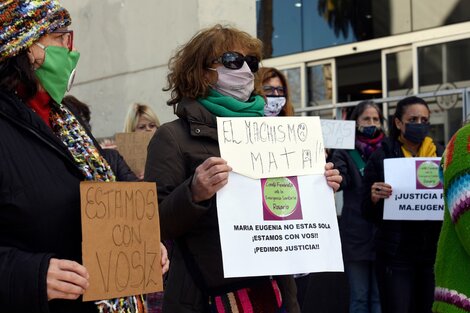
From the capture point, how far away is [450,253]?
99.8 inches

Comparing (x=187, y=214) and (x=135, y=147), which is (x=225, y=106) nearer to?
(x=187, y=214)

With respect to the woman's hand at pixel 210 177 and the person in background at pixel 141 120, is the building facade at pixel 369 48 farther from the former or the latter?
the woman's hand at pixel 210 177

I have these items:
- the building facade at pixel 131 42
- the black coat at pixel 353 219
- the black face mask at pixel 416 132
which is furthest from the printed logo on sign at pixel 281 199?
the building facade at pixel 131 42

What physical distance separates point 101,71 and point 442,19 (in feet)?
19.9

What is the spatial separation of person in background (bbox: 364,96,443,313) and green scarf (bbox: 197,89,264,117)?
235 centimetres

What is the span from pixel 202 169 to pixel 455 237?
968 millimetres

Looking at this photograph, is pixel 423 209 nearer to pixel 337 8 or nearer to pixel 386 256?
pixel 386 256

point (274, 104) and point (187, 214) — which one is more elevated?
point (274, 104)

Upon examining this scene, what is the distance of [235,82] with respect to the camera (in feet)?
9.14

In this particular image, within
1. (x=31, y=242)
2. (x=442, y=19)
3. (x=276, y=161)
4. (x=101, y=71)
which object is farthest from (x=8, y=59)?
(x=442, y=19)

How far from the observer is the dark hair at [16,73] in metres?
2.00

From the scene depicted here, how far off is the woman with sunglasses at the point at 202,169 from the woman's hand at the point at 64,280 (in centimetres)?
69

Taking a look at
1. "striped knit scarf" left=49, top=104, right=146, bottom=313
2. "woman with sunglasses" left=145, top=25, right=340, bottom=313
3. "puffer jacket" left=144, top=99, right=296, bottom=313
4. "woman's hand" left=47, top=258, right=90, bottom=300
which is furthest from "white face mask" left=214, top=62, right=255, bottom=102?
"woman's hand" left=47, top=258, right=90, bottom=300

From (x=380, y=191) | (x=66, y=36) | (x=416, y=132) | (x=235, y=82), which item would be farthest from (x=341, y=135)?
(x=66, y=36)
